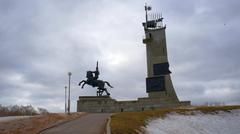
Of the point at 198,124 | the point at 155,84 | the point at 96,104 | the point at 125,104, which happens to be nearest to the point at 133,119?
the point at 198,124

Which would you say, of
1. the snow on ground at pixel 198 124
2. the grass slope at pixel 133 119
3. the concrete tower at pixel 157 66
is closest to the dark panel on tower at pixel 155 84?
the concrete tower at pixel 157 66

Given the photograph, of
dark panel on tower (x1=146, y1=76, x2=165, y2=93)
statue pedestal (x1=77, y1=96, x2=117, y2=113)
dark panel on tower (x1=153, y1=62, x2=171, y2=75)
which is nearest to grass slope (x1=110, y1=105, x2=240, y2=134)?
dark panel on tower (x1=146, y1=76, x2=165, y2=93)

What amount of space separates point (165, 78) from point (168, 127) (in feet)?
71.9

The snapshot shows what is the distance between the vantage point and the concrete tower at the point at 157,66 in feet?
181

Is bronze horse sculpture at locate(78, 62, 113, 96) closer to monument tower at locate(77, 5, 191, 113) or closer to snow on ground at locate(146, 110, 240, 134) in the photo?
monument tower at locate(77, 5, 191, 113)

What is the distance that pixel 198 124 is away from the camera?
1538 inches

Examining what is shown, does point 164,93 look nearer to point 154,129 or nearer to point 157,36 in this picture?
point 157,36

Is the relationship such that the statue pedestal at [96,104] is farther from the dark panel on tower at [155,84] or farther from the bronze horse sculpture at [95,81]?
→ the dark panel on tower at [155,84]

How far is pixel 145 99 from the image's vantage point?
172ft

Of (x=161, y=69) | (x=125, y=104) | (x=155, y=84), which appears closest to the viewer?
(x=125, y=104)

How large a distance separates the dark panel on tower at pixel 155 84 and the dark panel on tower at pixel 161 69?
3.32ft

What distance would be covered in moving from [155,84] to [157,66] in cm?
306

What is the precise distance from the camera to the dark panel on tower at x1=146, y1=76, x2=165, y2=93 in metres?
55.2

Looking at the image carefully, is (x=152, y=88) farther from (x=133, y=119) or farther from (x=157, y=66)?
(x=133, y=119)
